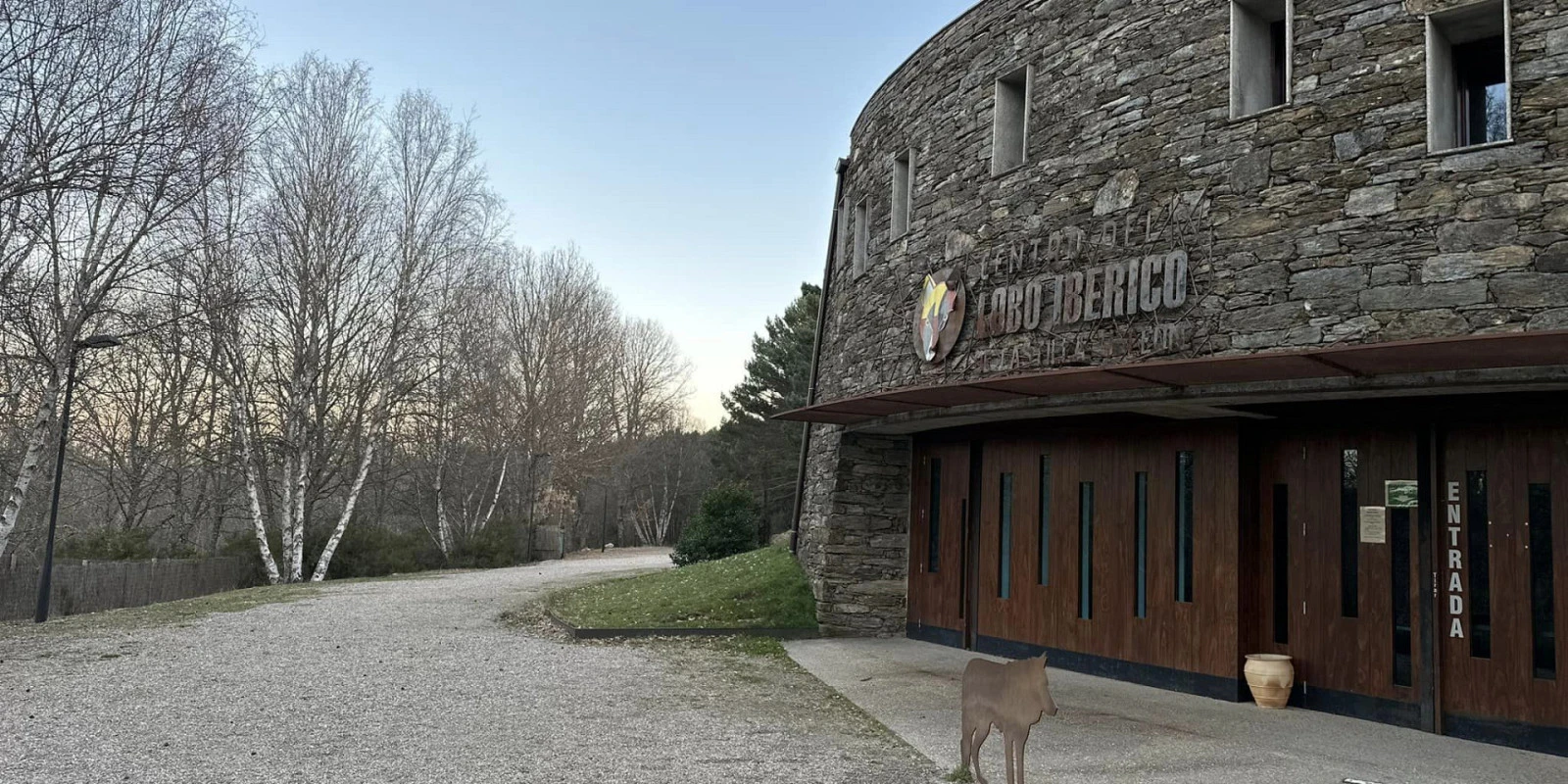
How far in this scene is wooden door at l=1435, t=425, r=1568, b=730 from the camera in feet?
22.8

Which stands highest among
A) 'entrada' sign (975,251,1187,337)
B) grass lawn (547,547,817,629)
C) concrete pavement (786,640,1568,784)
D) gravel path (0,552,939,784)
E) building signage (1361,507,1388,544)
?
'entrada' sign (975,251,1187,337)

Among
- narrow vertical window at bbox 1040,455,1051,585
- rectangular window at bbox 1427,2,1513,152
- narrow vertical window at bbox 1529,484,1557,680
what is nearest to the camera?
rectangular window at bbox 1427,2,1513,152

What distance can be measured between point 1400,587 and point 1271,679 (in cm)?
122

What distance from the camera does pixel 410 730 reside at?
6992 millimetres

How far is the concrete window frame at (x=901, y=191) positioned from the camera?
11797 mm

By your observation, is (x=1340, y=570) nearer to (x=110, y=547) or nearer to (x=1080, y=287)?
(x=1080, y=287)

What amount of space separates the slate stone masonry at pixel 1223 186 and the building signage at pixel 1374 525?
6.34ft

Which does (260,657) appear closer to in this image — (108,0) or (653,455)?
(108,0)

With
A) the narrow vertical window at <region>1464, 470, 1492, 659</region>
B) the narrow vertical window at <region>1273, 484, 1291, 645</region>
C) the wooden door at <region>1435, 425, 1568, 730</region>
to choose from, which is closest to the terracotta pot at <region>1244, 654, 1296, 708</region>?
the narrow vertical window at <region>1273, 484, 1291, 645</region>

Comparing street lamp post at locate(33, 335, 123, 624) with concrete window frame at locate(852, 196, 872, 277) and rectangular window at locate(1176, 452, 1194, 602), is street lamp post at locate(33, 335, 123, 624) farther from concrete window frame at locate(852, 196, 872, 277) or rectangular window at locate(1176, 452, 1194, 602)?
rectangular window at locate(1176, 452, 1194, 602)

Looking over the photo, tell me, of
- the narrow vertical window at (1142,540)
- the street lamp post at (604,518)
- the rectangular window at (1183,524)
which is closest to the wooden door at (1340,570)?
the rectangular window at (1183,524)

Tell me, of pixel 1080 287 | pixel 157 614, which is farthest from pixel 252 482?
pixel 1080 287

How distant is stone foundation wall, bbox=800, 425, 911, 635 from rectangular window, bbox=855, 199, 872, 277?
2127 millimetres

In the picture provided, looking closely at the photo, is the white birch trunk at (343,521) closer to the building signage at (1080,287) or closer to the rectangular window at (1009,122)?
the building signage at (1080,287)
